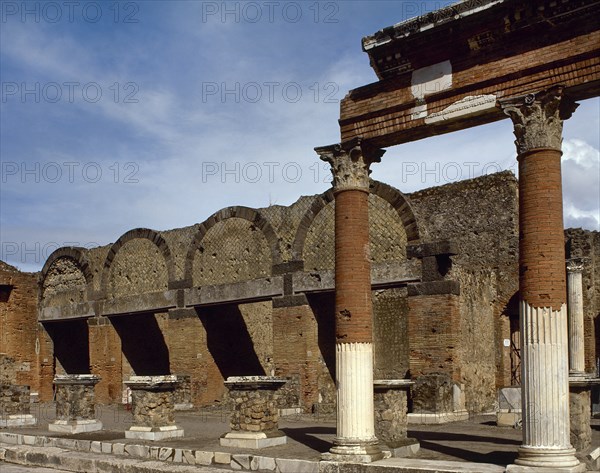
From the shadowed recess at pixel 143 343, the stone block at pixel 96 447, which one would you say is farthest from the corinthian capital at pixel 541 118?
the shadowed recess at pixel 143 343

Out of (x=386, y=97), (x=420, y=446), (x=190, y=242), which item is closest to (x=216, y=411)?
(x=190, y=242)

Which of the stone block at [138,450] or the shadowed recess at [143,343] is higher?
the shadowed recess at [143,343]

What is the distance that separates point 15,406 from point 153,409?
464 centimetres

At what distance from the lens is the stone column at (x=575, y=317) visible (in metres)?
12.1

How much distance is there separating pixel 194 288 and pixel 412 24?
11.4 meters

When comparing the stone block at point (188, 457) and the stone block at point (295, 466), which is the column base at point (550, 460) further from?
the stone block at point (188, 457)

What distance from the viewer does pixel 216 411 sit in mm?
16859

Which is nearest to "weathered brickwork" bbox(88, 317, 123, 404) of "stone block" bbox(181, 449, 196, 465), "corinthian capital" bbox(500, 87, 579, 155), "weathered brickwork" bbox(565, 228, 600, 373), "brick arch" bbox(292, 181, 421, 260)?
"brick arch" bbox(292, 181, 421, 260)

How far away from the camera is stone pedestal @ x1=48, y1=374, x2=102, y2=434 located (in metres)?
12.6

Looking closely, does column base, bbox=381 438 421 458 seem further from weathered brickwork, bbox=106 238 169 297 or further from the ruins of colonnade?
weathered brickwork, bbox=106 238 169 297

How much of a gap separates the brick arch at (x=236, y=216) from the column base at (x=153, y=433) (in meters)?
6.20

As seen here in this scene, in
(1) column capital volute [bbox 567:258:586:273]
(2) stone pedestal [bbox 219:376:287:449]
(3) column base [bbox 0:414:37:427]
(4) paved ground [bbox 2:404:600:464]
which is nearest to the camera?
(4) paved ground [bbox 2:404:600:464]

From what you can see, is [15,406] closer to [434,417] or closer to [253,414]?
[253,414]

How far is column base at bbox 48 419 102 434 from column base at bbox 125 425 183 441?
1610 mm
